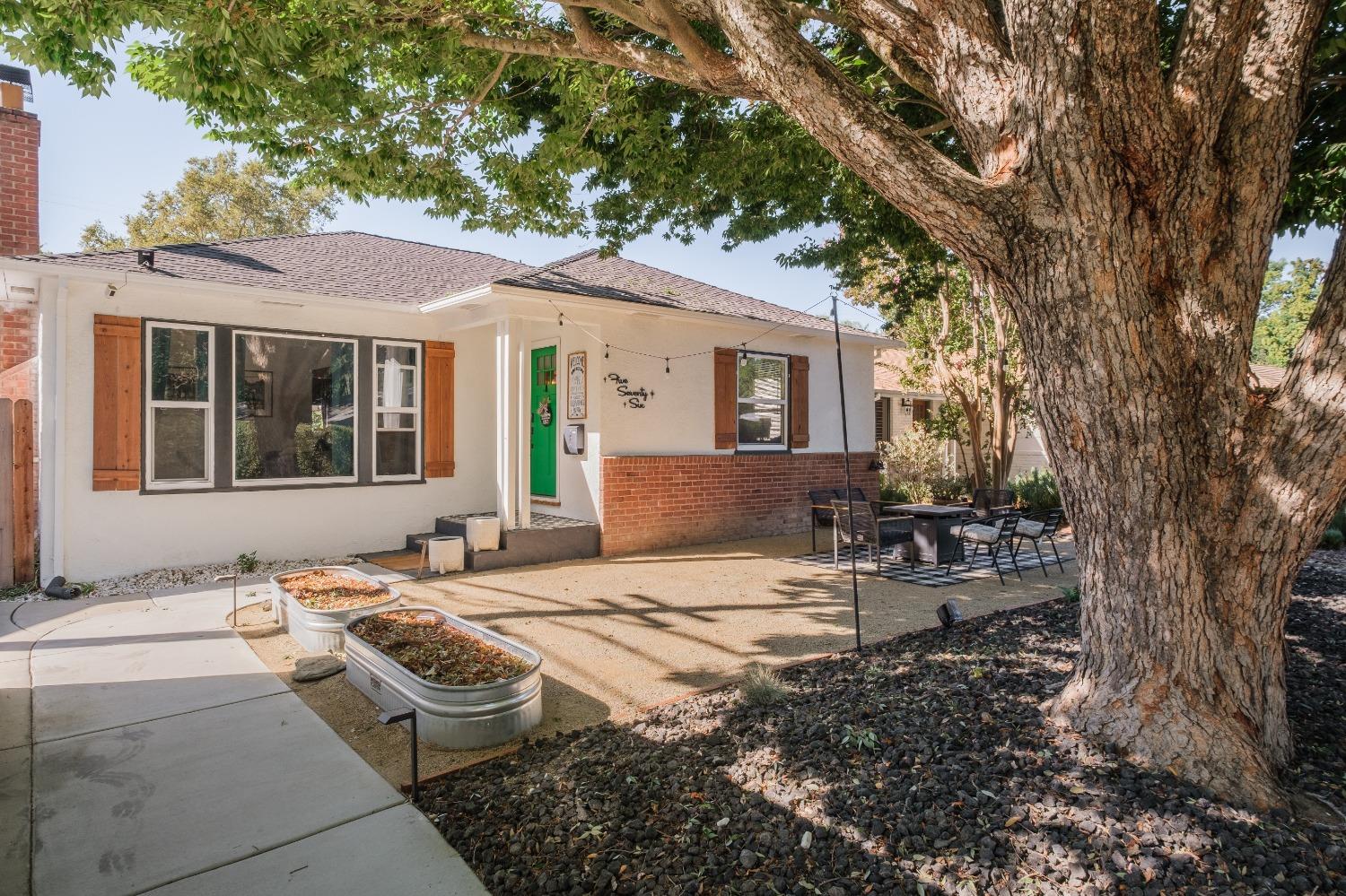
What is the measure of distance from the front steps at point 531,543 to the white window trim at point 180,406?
97.3 inches

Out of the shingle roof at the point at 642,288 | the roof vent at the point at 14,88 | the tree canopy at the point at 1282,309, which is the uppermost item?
the tree canopy at the point at 1282,309

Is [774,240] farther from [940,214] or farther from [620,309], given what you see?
[940,214]

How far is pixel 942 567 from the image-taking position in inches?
339

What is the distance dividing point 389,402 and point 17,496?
3734 millimetres

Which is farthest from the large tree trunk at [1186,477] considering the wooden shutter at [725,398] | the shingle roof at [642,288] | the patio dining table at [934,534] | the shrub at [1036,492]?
the shrub at [1036,492]

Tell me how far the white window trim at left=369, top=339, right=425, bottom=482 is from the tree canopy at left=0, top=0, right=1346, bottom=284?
107 inches

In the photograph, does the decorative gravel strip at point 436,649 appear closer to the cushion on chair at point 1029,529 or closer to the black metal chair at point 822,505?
the black metal chair at point 822,505

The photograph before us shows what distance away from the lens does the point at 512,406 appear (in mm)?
9062

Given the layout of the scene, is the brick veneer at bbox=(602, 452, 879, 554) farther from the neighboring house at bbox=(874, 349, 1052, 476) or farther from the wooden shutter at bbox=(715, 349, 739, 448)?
the neighboring house at bbox=(874, 349, 1052, 476)

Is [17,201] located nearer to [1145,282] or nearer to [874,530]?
[874,530]

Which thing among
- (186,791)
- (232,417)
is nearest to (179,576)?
(232,417)

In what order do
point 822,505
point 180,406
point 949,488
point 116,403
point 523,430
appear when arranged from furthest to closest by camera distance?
point 949,488 < point 822,505 < point 523,430 < point 180,406 < point 116,403

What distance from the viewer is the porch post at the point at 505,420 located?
28.0 feet

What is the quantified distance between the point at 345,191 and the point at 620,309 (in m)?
3.78
